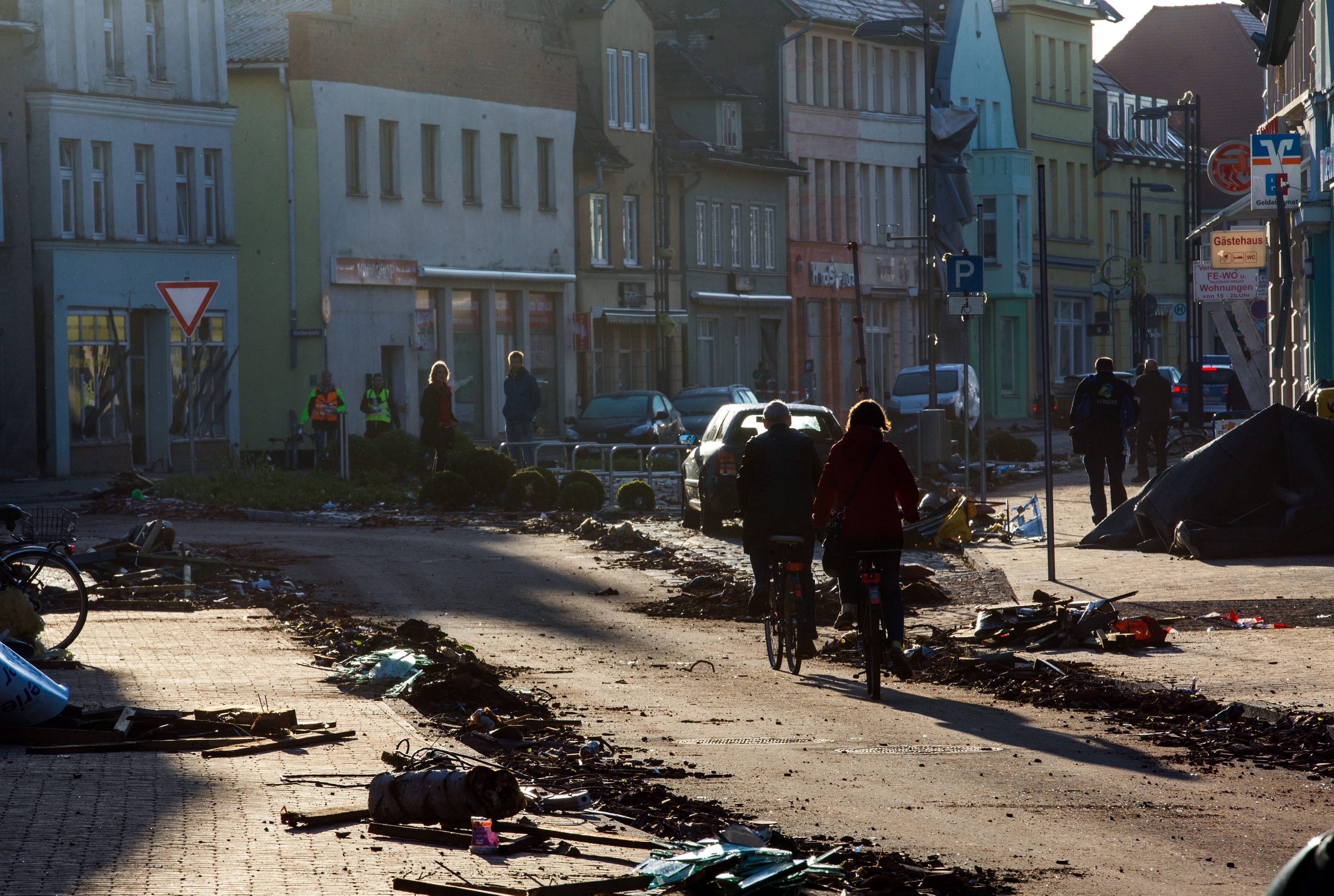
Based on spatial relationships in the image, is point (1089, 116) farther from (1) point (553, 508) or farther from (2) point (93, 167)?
(1) point (553, 508)

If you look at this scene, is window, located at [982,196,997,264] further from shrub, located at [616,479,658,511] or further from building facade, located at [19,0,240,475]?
shrub, located at [616,479,658,511]

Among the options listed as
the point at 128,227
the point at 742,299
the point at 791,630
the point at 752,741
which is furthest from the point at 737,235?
the point at 752,741

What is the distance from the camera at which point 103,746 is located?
948 cm

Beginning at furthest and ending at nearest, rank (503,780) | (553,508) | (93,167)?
(93,167) < (553,508) < (503,780)

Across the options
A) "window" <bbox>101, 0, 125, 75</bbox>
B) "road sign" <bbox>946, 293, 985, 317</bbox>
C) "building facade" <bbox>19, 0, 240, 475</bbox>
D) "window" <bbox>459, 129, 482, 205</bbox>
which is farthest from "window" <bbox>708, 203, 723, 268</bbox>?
"road sign" <bbox>946, 293, 985, 317</bbox>

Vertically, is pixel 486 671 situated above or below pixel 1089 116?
below

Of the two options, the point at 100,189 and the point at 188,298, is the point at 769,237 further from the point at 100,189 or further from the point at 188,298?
the point at 188,298

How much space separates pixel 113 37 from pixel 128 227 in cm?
383

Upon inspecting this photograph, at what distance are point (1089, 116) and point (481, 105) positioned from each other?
126ft

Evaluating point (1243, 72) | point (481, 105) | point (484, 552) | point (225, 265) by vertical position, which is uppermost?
point (1243, 72)

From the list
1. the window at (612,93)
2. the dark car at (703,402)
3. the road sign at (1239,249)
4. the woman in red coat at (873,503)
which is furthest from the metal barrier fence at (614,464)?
the window at (612,93)

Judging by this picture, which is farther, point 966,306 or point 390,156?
point 390,156

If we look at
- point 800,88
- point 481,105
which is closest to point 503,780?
point 481,105

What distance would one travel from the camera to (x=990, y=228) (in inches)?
3137
